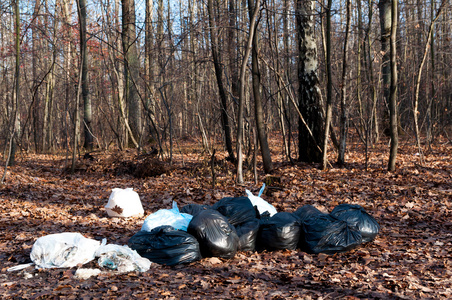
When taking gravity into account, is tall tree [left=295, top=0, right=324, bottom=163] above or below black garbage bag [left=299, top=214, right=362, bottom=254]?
above

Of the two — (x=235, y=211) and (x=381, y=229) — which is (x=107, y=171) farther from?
(x=381, y=229)

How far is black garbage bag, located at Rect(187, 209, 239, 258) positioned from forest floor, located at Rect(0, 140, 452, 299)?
0.10 metres

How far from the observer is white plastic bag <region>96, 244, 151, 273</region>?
145 inches

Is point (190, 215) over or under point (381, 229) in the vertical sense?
over

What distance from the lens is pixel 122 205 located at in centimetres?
586

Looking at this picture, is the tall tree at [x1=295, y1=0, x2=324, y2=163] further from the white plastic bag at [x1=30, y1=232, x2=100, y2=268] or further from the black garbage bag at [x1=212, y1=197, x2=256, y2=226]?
the white plastic bag at [x1=30, y1=232, x2=100, y2=268]

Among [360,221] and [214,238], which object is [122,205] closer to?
[214,238]

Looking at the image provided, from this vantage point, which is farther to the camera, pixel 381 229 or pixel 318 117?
Answer: pixel 318 117

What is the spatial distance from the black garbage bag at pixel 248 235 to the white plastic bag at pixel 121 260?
3.53ft

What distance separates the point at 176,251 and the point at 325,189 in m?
3.70

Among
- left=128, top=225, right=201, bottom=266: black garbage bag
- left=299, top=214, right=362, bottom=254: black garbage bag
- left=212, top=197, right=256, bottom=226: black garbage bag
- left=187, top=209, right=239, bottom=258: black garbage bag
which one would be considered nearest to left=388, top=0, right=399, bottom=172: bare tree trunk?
left=299, top=214, right=362, bottom=254: black garbage bag

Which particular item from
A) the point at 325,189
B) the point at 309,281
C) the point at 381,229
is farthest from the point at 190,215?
the point at 325,189

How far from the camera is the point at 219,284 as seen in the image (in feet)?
11.0

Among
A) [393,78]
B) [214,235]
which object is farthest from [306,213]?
[393,78]
